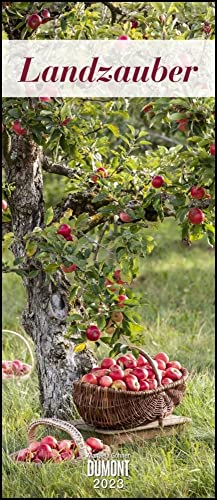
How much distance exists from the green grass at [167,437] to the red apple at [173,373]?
8.9 inches

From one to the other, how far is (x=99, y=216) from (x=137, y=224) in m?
0.32

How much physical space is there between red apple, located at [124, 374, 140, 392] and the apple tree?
0.68 ft

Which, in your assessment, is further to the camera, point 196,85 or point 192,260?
point 192,260

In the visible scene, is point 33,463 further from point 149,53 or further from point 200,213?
point 149,53

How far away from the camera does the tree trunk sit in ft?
12.0

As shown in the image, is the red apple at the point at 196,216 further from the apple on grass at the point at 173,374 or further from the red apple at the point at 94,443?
the red apple at the point at 94,443

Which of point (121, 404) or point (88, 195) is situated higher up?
point (88, 195)

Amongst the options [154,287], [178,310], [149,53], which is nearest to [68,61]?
[149,53]

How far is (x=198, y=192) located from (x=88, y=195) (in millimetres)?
790

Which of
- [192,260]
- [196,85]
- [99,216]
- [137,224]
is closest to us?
[196,85]

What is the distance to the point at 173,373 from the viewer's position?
3.57 meters

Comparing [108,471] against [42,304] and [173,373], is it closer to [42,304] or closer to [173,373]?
[173,373]

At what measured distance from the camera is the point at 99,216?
11.6 feet

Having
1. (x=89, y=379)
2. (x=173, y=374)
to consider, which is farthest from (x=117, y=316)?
(x=173, y=374)
